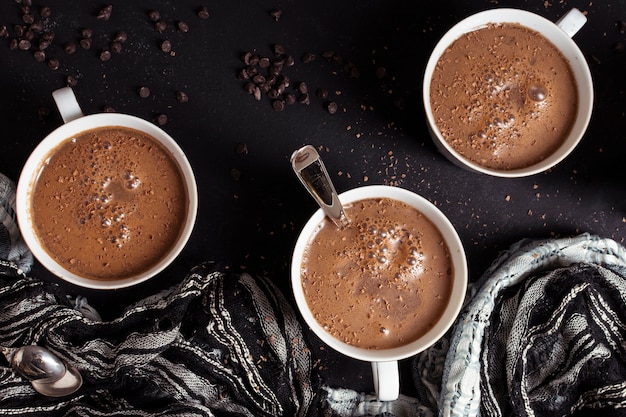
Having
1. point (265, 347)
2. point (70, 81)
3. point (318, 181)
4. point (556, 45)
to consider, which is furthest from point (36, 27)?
point (556, 45)

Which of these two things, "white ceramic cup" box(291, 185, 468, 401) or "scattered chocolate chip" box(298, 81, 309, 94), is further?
"scattered chocolate chip" box(298, 81, 309, 94)

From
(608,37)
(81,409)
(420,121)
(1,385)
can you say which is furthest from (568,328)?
(1,385)

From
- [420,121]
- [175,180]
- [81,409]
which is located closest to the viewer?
[175,180]

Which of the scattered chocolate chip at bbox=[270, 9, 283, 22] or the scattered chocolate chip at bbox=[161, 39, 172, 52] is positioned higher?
the scattered chocolate chip at bbox=[270, 9, 283, 22]

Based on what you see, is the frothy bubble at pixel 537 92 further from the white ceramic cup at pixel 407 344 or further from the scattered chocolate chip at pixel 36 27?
the scattered chocolate chip at pixel 36 27

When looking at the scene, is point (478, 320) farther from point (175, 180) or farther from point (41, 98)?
point (41, 98)

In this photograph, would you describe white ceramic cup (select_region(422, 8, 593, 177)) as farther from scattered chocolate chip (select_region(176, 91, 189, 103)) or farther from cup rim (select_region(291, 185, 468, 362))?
scattered chocolate chip (select_region(176, 91, 189, 103))

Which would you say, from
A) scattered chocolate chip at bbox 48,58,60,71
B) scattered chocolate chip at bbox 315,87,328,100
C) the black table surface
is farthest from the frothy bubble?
scattered chocolate chip at bbox 48,58,60,71
